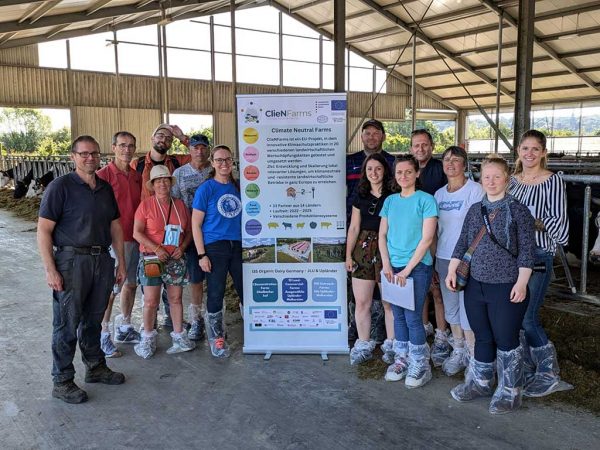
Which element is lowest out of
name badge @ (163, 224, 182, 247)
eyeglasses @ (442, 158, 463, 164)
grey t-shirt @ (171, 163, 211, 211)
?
name badge @ (163, 224, 182, 247)

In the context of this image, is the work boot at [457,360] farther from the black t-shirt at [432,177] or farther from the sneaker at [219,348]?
the sneaker at [219,348]

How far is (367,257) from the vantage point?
148 inches

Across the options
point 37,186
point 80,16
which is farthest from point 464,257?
point 80,16

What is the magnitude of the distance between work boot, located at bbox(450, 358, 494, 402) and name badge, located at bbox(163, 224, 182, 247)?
86.0 inches

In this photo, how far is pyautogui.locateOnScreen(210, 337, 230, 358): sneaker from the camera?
404 centimetres

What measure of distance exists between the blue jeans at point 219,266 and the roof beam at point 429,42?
1769 centimetres

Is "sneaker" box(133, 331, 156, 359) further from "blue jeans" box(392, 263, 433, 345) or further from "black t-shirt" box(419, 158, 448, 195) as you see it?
"black t-shirt" box(419, 158, 448, 195)

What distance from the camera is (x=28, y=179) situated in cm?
1534

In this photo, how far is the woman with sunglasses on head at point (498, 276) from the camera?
9.57ft

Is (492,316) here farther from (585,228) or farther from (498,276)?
(585,228)

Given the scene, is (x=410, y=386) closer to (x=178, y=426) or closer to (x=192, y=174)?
(x=178, y=426)

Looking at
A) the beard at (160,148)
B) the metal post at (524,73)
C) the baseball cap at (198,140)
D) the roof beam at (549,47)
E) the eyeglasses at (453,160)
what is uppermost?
the roof beam at (549,47)

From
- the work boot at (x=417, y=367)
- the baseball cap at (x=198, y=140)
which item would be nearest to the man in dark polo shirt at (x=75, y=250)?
the baseball cap at (x=198, y=140)

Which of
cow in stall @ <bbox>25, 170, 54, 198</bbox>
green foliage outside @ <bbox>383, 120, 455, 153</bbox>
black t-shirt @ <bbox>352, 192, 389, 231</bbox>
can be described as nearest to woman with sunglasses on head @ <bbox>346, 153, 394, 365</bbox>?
black t-shirt @ <bbox>352, 192, 389, 231</bbox>
